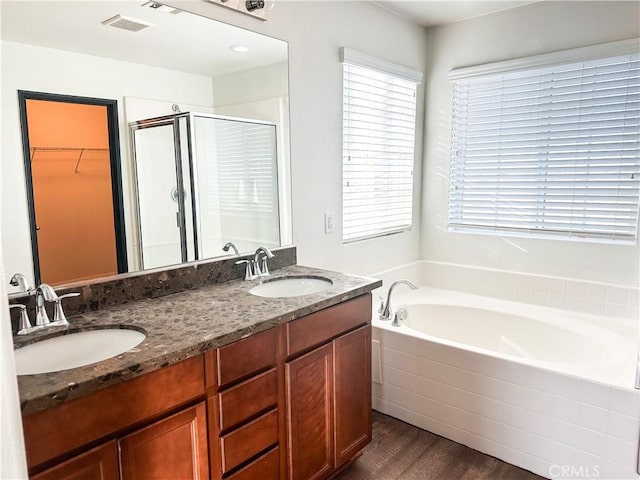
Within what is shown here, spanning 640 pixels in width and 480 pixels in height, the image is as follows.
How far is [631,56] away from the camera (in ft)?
8.29

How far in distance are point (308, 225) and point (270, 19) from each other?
1.07 meters

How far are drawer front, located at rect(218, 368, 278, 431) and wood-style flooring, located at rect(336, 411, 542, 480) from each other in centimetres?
81

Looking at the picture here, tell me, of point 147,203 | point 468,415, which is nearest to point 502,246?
→ point 468,415

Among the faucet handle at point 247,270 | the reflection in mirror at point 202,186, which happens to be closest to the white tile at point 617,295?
the reflection in mirror at point 202,186

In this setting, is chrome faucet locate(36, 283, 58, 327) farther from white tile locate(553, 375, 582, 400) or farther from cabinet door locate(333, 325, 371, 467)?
white tile locate(553, 375, 582, 400)

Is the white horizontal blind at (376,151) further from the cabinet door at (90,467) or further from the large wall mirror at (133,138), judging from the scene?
the cabinet door at (90,467)

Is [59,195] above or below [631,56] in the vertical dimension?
below

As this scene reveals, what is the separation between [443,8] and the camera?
114 inches

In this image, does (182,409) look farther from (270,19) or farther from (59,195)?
(270,19)

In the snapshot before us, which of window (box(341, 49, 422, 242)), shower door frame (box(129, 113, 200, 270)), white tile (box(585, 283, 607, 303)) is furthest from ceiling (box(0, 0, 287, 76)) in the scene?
white tile (box(585, 283, 607, 303))

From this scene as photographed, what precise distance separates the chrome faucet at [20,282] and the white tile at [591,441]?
7.51 ft

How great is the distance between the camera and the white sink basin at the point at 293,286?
80.8 inches

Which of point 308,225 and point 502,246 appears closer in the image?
point 308,225

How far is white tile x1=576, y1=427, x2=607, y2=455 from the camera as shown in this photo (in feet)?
6.23
